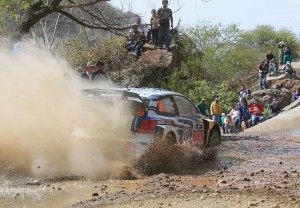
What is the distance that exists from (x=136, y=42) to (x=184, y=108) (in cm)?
1067

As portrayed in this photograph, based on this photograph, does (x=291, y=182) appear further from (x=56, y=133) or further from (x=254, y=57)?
(x=254, y=57)

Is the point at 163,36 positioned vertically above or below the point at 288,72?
above

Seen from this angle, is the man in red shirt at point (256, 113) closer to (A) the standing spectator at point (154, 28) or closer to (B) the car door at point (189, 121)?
(A) the standing spectator at point (154, 28)

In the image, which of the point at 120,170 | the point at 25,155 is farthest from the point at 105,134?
the point at 25,155

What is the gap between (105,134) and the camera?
8648 millimetres

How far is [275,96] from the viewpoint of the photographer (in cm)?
2909

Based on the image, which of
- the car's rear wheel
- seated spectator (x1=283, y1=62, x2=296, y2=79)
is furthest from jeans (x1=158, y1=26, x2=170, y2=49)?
seated spectator (x1=283, y1=62, x2=296, y2=79)

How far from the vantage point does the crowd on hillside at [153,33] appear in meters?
17.3

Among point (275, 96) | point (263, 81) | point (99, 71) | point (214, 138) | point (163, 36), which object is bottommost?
point (214, 138)

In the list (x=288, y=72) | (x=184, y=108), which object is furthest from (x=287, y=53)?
(x=184, y=108)

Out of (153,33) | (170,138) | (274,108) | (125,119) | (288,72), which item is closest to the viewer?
(125,119)

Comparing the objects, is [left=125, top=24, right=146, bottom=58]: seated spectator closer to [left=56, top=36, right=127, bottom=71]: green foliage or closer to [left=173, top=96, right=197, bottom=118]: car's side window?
[left=56, top=36, right=127, bottom=71]: green foliage

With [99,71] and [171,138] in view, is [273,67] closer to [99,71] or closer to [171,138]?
[99,71]

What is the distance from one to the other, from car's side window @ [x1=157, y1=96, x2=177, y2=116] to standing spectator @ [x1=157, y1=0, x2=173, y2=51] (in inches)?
291
